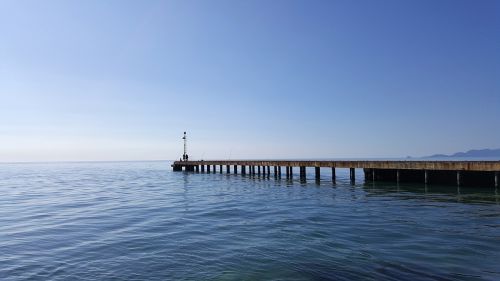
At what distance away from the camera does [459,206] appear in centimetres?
2112

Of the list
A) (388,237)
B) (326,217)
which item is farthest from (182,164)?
(388,237)

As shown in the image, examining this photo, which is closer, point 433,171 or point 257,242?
point 257,242

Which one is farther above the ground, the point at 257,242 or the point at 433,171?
the point at 433,171

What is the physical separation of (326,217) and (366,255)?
7199 millimetres

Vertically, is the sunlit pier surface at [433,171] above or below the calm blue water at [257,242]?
above

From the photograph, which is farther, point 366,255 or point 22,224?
point 22,224

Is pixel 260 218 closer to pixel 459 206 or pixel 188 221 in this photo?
pixel 188 221

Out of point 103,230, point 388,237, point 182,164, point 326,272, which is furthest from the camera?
point 182,164

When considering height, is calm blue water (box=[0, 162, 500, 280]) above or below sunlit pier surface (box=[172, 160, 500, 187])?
below

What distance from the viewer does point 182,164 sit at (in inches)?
2970

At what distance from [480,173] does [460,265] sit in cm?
2685

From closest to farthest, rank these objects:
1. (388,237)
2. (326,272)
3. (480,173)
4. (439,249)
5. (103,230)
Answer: (326,272), (439,249), (388,237), (103,230), (480,173)

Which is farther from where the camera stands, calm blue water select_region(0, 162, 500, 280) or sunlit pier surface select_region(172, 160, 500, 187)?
sunlit pier surface select_region(172, 160, 500, 187)

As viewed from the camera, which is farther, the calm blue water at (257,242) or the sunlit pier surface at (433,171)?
the sunlit pier surface at (433,171)
